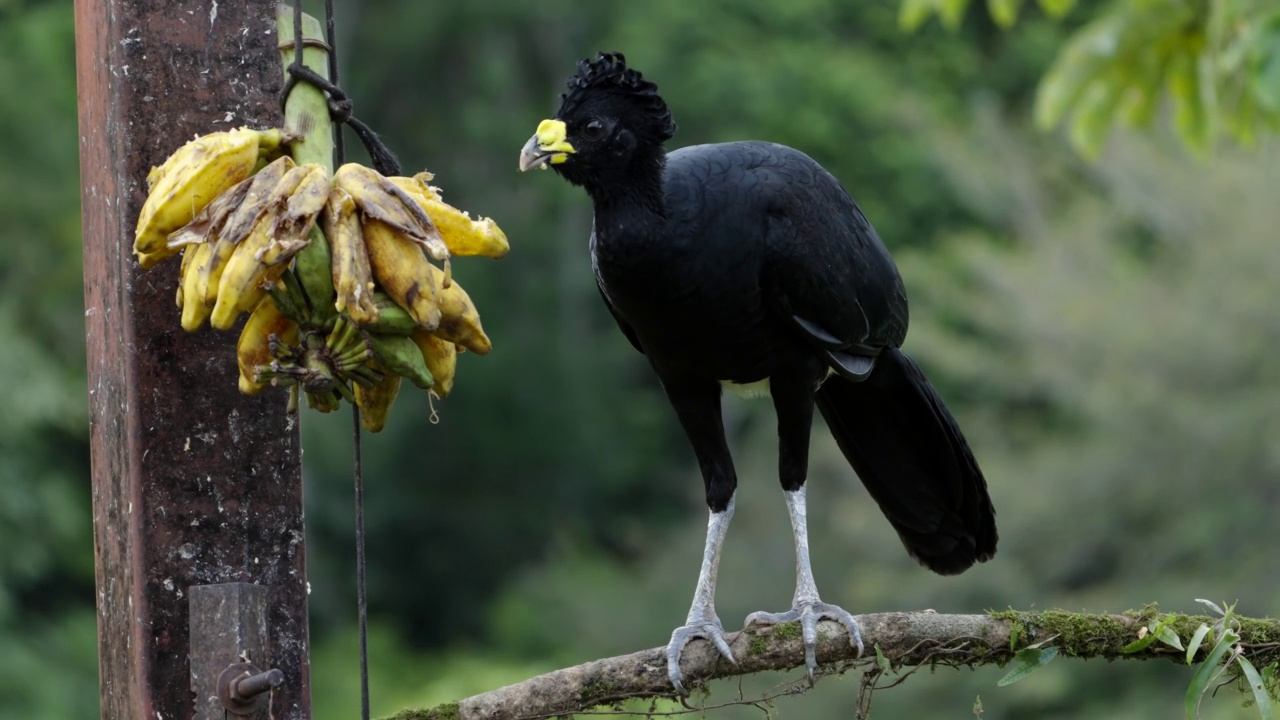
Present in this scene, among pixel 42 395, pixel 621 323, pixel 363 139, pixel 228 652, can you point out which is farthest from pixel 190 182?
pixel 42 395

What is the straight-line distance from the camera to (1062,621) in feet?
9.91

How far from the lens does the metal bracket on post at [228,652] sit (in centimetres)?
220

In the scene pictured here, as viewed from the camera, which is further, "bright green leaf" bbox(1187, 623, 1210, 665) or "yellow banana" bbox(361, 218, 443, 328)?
"bright green leaf" bbox(1187, 623, 1210, 665)

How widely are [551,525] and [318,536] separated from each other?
3.15 metres

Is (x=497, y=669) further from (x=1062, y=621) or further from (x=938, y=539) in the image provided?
(x=1062, y=621)

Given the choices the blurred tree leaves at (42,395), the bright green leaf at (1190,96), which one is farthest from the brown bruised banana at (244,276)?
the blurred tree leaves at (42,395)

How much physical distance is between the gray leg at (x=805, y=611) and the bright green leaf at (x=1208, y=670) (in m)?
0.58

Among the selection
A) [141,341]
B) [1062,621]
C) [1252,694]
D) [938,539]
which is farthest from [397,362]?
[938,539]

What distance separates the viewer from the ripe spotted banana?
7.12 ft

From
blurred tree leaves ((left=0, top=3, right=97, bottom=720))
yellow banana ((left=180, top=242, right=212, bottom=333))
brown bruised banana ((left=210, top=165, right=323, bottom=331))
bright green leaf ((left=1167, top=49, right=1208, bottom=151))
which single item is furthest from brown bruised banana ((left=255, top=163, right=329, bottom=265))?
blurred tree leaves ((left=0, top=3, right=97, bottom=720))

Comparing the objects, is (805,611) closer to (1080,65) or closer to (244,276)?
(1080,65)

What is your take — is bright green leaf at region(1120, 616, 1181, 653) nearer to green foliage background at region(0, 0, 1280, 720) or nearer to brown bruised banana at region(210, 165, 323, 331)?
green foliage background at region(0, 0, 1280, 720)

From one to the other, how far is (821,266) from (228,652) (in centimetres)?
198

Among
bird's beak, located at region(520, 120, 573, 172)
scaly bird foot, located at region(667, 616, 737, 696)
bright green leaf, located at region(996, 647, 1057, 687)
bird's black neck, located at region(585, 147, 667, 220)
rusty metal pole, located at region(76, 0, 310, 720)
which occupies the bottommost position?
bright green leaf, located at region(996, 647, 1057, 687)
